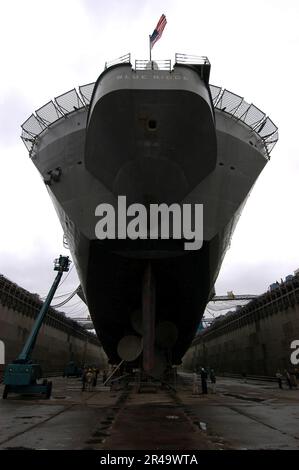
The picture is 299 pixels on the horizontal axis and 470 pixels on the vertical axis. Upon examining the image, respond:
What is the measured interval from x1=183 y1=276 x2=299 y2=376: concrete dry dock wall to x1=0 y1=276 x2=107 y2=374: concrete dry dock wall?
21.7 m

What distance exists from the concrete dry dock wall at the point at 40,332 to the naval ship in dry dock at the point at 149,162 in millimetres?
14162

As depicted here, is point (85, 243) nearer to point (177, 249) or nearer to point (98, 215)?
point (98, 215)

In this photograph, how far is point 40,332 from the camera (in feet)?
132

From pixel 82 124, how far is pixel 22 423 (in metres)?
13.0

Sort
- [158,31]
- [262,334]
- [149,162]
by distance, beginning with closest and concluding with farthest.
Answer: [149,162] → [158,31] → [262,334]

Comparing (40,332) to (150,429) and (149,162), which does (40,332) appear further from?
(150,429)

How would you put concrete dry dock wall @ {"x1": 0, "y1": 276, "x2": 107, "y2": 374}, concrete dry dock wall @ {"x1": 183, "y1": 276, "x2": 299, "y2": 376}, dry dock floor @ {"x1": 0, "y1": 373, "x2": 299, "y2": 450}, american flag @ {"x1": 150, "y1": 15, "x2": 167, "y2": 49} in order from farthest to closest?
concrete dry dock wall @ {"x1": 0, "y1": 276, "x2": 107, "y2": 374}, concrete dry dock wall @ {"x1": 183, "y1": 276, "x2": 299, "y2": 376}, american flag @ {"x1": 150, "y1": 15, "x2": 167, "y2": 49}, dry dock floor @ {"x1": 0, "y1": 373, "x2": 299, "y2": 450}

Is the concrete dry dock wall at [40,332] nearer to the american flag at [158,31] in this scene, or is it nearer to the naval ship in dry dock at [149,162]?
the naval ship in dry dock at [149,162]

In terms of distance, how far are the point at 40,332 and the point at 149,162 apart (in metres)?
31.0

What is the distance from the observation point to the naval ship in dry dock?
46.4ft

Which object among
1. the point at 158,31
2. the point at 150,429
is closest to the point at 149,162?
the point at 158,31

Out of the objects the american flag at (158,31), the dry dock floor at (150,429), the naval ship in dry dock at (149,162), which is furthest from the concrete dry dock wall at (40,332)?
the american flag at (158,31)

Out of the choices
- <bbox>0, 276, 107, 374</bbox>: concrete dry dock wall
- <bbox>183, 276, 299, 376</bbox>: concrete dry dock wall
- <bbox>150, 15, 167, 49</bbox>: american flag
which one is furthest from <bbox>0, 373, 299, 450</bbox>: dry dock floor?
<bbox>0, 276, 107, 374</bbox>: concrete dry dock wall

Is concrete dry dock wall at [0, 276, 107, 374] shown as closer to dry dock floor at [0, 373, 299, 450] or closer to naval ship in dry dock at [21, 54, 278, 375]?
naval ship in dry dock at [21, 54, 278, 375]
